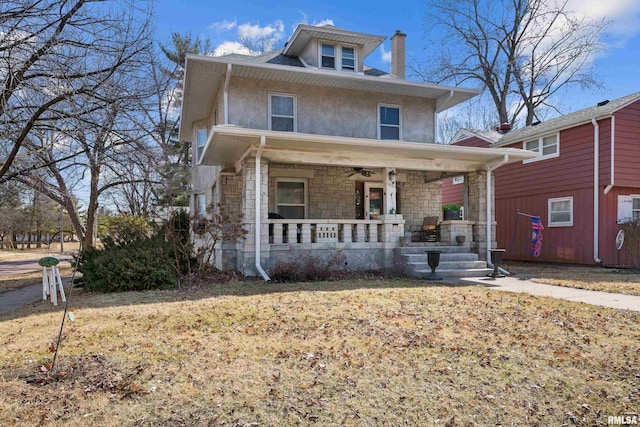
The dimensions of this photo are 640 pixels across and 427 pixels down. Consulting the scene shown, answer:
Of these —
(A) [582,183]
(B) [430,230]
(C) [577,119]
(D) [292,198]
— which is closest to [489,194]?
(B) [430,230]

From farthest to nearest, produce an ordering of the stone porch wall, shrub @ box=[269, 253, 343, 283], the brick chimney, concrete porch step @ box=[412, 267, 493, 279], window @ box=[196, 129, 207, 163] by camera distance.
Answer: window @ box=[196, 129, 207, 163]
the brick chimney
the stone porch wall
concrete porch step @ box=[412, 267, 493, 279]
shrub @ box=[269, 253, 343, 283]

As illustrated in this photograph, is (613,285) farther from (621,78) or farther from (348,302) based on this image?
(621,78)

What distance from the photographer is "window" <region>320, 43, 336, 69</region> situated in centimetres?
1281

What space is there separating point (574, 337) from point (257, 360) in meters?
3.71

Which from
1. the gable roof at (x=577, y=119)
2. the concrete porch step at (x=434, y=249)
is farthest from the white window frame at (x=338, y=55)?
the gable roof at (x=577, y=119)

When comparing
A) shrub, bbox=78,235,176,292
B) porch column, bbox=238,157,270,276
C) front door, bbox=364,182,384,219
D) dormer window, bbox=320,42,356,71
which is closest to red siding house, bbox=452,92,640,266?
front door, bbox=364,182,384,219

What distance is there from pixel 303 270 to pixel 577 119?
39.4ft

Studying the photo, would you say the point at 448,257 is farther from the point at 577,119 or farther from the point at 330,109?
the point at 577,119

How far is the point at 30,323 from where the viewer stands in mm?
5605

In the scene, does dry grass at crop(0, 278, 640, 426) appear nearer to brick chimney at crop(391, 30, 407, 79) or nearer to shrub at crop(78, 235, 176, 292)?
shrub at crop(78, 235, 176, 292)

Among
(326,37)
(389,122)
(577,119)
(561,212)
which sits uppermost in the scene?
(326,37)

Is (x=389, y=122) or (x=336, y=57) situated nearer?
(x=336, y=57)

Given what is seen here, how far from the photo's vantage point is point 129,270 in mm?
8453

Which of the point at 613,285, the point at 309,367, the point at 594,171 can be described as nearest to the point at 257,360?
the point at 309,367
